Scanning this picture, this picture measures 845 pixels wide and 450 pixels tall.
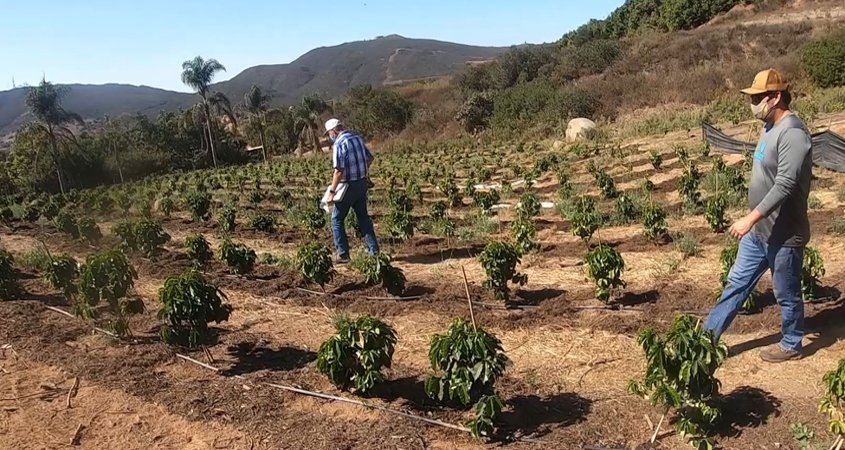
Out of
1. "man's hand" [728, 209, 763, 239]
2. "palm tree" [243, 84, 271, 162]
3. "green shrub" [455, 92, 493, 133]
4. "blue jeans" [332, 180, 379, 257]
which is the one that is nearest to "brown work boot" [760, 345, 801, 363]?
"man's hand" [728, 209, 763, 239]

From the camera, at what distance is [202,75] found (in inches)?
1887

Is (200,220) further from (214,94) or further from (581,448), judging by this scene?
(214,94)

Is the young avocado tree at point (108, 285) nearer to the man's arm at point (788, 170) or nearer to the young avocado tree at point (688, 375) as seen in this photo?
the young avocado tree at point (688, 375)

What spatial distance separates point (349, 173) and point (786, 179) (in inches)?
205

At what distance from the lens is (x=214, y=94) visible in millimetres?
49125

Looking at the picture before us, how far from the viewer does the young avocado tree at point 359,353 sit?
4293mm

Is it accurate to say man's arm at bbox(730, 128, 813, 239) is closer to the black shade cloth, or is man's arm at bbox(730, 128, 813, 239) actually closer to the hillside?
the black shade cloth

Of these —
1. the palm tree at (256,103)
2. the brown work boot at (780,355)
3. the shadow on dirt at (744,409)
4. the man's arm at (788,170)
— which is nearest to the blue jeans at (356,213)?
the brown work boot at (780,355)

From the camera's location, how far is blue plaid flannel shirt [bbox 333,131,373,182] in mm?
7789

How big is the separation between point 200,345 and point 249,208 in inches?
430

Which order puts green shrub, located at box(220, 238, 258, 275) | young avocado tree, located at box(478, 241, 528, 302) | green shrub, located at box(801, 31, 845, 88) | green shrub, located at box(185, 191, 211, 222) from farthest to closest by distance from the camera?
green shrub, located at box(801, 31, 845, 88), green shrub, located at box(185, 191, 211, 222), green shrub, located at box(220, 238, 258, 275), young avocado tree, located at box(478, 241, 528, 302)

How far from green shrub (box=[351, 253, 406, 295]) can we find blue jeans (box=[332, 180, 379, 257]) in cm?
111

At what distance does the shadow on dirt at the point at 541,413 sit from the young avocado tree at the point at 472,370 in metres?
0.21

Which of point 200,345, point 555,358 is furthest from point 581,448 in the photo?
point 200,345
